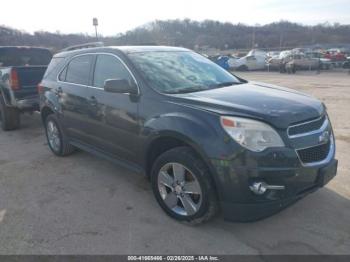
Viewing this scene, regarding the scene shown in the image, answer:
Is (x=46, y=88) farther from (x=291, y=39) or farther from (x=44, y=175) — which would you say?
(x=291, y=39)

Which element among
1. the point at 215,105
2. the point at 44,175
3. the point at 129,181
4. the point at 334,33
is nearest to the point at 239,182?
the point at 215,105

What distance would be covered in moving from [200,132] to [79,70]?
8.55 feet

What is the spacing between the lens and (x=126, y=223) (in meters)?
3.56

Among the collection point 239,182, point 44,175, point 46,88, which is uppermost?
point 46,88

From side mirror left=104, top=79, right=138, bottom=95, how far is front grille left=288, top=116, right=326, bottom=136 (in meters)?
1.68

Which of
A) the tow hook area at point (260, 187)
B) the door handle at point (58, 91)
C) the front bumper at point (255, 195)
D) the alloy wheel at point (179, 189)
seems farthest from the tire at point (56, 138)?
the tow hook area at point (260, 187)

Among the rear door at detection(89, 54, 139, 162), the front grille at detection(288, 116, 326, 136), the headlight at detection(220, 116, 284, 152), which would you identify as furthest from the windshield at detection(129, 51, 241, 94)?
the front grille at detection(288, 116, 326, 136)

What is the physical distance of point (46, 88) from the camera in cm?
569

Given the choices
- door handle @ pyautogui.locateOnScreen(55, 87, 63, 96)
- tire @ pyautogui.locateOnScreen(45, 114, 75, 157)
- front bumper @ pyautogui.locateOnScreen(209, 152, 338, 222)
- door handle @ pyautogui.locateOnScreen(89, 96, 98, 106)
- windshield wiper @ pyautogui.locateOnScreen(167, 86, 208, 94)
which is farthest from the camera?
tire @ pyautogui.locateOnScreen(45, 114, 75, 157)

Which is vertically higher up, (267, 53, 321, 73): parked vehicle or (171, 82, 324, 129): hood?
(171, 82, 324, 129): hood

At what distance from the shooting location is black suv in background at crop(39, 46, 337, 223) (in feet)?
9.61

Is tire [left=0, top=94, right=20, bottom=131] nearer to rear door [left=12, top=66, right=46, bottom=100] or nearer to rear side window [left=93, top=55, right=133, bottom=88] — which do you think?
rear door [left=12, top=66, right=46, bottom=100]

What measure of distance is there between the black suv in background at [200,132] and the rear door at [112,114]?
0.04 ft

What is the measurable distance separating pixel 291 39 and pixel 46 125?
101m
